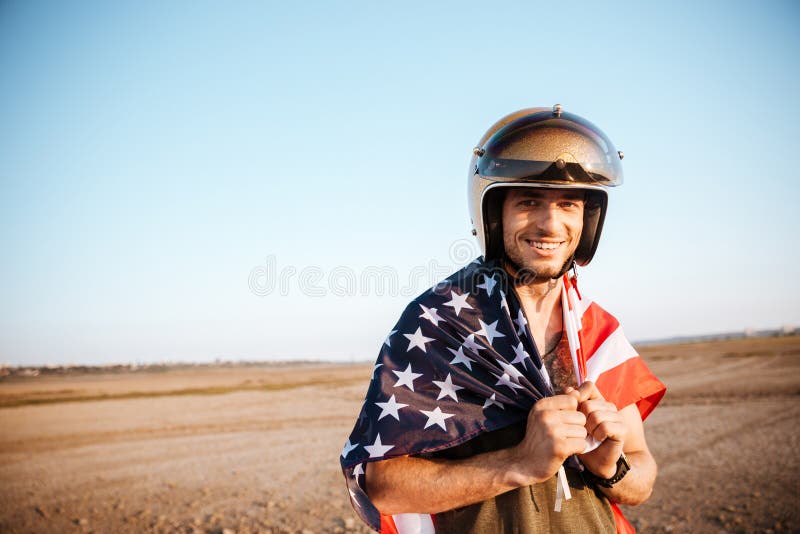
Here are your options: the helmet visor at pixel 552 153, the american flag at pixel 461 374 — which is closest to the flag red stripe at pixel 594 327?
the american flag at pixel 461 374

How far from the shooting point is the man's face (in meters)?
2.43

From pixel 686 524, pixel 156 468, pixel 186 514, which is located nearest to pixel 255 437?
pixel 156 468

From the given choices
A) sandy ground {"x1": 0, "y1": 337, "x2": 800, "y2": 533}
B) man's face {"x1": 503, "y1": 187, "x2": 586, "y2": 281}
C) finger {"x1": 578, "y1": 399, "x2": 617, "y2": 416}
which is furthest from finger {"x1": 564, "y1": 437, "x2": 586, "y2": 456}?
sandy ground {"x1": 0, "y1": 337, "x2": 800, "y2": 533}

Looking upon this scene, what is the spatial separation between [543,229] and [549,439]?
38.0 inches

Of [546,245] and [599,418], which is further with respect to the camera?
[546,245]

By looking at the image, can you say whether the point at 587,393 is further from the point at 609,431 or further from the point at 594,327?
the point at 594,327

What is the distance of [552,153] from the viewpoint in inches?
95.5

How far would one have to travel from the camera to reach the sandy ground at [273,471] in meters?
7.66

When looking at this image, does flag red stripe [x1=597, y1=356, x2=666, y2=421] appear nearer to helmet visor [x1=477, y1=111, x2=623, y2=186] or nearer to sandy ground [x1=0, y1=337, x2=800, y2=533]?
helmet visor [x1=477, y1=111, x2=623, y2=186]

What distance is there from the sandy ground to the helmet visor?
644 cm

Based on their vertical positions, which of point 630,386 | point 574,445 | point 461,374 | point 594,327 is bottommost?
point 574,445

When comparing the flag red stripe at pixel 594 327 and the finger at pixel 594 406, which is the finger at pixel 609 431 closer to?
the finger at pixel 594 406

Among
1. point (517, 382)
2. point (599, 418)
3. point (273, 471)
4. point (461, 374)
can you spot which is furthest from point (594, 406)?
point (273, 471)

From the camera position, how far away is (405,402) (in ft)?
7.18
